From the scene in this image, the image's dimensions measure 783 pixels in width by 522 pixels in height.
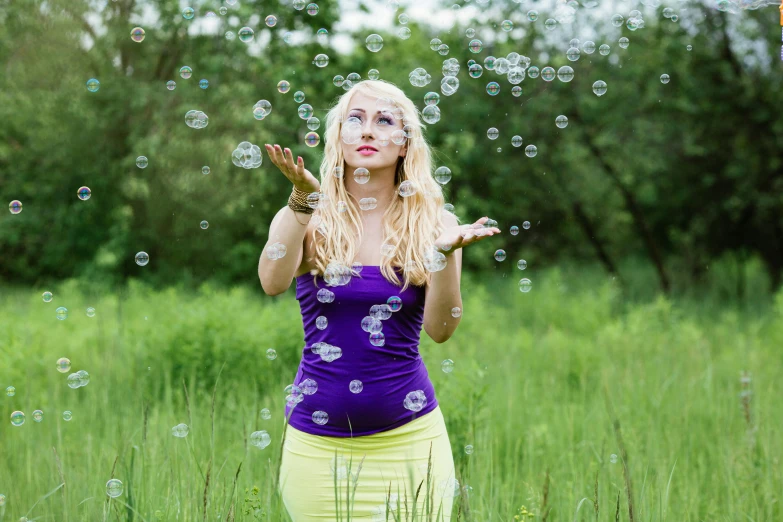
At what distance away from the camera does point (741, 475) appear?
12.0 ft

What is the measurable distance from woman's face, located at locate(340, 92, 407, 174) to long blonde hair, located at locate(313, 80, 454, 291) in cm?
4

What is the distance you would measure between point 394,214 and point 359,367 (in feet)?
1.88

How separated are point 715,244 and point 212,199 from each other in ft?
27.9

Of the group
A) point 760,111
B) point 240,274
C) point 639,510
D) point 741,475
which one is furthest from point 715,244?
point 639,510

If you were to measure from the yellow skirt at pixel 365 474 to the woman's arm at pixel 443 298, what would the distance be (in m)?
0.33

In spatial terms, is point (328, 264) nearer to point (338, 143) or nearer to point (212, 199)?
point (338, 143)

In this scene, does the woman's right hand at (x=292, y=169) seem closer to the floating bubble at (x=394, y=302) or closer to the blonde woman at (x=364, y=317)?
the blonde woman at (x=364, y=317)

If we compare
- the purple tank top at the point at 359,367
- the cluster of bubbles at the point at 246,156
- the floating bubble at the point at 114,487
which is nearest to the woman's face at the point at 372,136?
the purple tank top at the point at 359,367

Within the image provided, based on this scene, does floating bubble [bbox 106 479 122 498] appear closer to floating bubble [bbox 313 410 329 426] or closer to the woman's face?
floating bubble [bbox 313 410 329 426]

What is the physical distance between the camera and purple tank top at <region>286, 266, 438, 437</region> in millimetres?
2457

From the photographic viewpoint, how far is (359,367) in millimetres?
2482

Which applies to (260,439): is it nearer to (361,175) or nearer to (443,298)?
(443,298)

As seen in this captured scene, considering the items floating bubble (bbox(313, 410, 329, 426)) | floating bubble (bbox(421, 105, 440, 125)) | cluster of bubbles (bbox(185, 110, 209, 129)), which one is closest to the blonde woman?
floating bubble (bbox(313, 410, 329, 426))

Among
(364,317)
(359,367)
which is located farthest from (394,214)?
(359,367)
